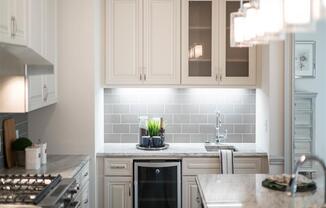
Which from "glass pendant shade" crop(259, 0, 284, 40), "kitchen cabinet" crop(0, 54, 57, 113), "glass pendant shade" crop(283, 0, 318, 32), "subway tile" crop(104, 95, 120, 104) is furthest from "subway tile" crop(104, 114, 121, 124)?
"glass pendant shade" crop(283, 0, 318, 32)

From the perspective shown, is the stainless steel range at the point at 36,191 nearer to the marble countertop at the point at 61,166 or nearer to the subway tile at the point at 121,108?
the marble countertop at the point at 61,166

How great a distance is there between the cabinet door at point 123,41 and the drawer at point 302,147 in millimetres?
1685

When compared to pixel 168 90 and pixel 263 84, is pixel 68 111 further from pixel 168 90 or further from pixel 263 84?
pixel 263 84

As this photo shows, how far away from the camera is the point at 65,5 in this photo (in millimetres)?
4531

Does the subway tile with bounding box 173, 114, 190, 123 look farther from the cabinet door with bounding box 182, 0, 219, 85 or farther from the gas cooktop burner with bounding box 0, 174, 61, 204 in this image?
the gas cooktop burner with bounding box 0, 174, 61, 204

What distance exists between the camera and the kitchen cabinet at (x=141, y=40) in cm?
492

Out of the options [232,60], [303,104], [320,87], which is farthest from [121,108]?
[320,87]

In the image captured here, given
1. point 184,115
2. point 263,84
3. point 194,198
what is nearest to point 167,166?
point 194,198

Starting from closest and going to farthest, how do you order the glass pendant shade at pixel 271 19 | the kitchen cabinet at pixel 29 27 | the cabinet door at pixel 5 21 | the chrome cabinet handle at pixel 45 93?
the glass pendant shade at pixel 271 19, the cabinet door at pixel 5 21, the kitchen cabinet at pixel 29 27, the chrome cabinet handle at pixel 45 93

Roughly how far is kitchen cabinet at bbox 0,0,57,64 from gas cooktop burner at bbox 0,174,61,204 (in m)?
0.81

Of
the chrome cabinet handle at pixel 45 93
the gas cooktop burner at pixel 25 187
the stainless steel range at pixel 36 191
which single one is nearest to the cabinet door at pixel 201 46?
the chrome cabinet handle at pixel 45 93

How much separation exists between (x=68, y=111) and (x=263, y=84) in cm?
196

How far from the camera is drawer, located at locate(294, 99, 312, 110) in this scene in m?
4.57

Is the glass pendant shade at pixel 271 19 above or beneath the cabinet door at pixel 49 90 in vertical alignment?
above
